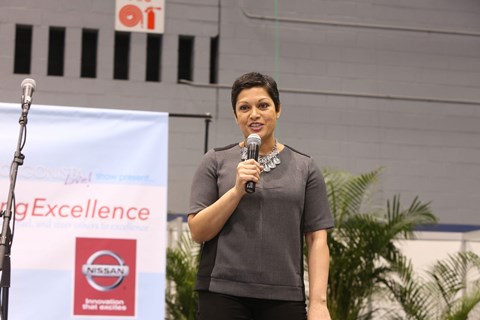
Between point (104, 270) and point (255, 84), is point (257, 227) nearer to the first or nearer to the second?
point (255, 84)

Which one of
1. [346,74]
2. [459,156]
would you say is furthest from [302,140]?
[459,156]

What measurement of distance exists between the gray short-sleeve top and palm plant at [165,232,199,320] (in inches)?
136

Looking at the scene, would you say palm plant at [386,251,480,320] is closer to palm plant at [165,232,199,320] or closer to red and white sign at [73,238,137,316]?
palm plant at [165,232,199,320]

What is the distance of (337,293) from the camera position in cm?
560

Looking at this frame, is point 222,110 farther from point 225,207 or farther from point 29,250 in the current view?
point 225,207

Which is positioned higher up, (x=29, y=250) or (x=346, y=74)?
(x=346, y=74)

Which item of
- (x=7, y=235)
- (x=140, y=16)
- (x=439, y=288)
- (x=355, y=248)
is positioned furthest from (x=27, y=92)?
(x=140, y=16)

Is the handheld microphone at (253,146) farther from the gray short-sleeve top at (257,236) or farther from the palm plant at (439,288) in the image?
the palm plant at (439,288)

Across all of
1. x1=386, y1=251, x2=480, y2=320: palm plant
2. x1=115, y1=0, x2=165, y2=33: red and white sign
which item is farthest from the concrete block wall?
x1=386, y1=251, x2=480, y2=320: palm plant

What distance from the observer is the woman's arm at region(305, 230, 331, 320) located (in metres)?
2.08

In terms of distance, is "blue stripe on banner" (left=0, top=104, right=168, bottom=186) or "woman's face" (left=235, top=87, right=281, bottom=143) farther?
"blue stripe on banner" (left=0, top=104, right=168, bottom=186)

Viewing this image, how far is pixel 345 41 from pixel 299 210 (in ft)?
19.6

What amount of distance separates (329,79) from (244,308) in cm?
597

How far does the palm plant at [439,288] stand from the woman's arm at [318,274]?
3.63 m
